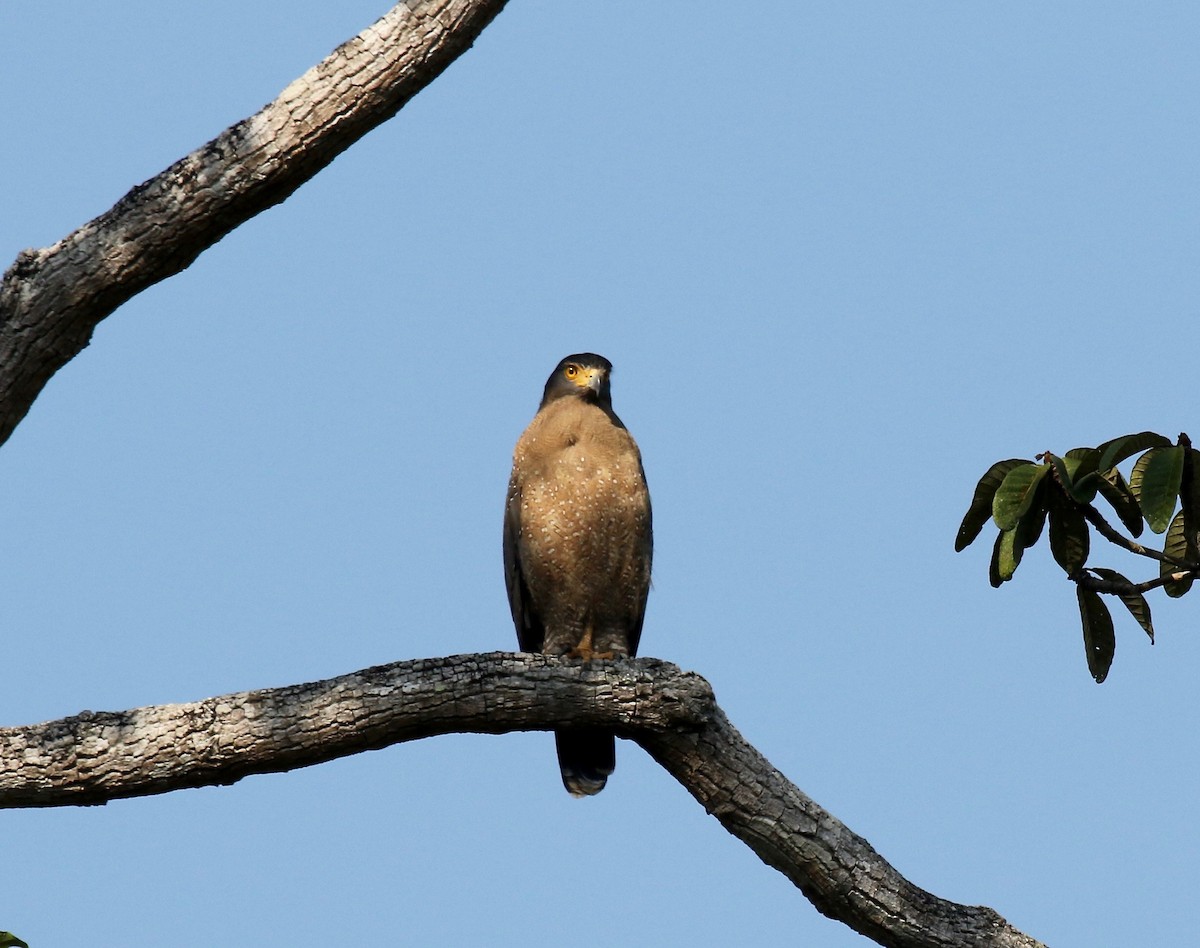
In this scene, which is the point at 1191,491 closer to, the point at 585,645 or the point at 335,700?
the point at 335,700

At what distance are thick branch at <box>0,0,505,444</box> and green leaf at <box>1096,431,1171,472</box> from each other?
2.35m

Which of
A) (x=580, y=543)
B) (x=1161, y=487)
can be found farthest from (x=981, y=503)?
(x=580, y=543)

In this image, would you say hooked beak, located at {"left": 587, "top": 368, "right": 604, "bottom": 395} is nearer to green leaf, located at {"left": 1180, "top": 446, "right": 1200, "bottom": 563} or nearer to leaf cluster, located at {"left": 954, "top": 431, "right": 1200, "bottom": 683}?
leaf cluster, located at {"left": 954, "top": 431, "right": 1200, "bottom": 683}

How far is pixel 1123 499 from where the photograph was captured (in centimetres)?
447

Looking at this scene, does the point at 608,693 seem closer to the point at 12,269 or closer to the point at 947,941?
the point at 947,941

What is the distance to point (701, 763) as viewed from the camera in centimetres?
502

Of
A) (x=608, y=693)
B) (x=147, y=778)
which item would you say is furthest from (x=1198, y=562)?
(x=147, y=778)

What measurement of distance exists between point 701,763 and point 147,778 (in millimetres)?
1909

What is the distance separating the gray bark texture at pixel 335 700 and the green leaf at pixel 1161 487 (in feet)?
5.21

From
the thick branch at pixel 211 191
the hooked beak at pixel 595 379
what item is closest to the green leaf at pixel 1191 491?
the thick branch at pixel 211 191

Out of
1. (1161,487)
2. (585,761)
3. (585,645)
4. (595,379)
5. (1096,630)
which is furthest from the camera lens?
(595,379)

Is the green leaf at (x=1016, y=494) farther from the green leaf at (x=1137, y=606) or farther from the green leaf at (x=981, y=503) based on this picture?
the green leaf at (x=1137, y=606)

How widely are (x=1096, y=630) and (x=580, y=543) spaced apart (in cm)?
273

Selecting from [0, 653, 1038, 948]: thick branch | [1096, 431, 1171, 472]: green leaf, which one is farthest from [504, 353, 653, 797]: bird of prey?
[1096, 431, 1171, 472]: green leaf
